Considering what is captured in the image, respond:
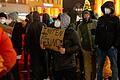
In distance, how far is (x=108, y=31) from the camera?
341 inches

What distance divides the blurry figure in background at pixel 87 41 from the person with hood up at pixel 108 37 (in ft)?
1.36

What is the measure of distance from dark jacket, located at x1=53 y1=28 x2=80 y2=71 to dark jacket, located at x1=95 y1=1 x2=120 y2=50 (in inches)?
69.1

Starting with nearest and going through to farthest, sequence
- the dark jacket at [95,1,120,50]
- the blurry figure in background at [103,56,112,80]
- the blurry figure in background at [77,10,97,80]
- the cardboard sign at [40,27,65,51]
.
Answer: the cardboard sign at [40,27,65,51] < the dark jacket at [95,1,120,50] < the blurry figure in background at [77,10,97,80] < the blurry figure in background at [103,56,112,80]

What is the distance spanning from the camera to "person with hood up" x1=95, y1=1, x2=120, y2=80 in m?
8.60

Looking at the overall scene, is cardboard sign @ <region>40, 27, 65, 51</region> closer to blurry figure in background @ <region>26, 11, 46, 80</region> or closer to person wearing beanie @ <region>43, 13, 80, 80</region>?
person wearing beanie @ <region>43, 13, 80, 80</region>

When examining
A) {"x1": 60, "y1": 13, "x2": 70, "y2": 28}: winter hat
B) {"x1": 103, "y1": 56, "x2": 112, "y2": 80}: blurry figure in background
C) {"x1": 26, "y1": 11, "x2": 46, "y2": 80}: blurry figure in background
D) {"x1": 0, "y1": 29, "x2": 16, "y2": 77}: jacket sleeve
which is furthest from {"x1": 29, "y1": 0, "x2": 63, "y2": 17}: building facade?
{"x1": 0, "y1": 29, "x2": 16, "y2": 77}: jacket sleeve

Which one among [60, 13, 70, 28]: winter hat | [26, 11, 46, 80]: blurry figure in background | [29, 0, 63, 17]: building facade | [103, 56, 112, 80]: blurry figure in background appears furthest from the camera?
[29, 0, 63, 17]: building facade

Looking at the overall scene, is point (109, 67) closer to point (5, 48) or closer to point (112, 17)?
point (112, 17)

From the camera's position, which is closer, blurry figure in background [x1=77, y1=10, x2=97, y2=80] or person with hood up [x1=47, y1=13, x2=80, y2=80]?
person with hood up [x1=47, y1=13, x2=80, y2=80]

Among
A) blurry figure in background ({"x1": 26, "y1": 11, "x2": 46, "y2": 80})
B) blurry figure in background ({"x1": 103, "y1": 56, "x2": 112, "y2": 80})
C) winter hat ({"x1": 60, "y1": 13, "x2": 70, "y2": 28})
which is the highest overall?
winter hat ({"x1": 60, "y1": 13, "x2": 70, "y2": 28})

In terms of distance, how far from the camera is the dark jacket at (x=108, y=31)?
859cm

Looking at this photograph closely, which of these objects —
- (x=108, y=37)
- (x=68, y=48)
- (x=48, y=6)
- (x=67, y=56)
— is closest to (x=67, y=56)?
(x=67, y=56)

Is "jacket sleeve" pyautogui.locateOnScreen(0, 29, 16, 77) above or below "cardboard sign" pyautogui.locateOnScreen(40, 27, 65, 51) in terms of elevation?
above

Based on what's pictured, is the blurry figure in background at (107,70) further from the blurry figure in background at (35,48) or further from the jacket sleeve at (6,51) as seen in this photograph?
the jacket sleeve at (6,51)
